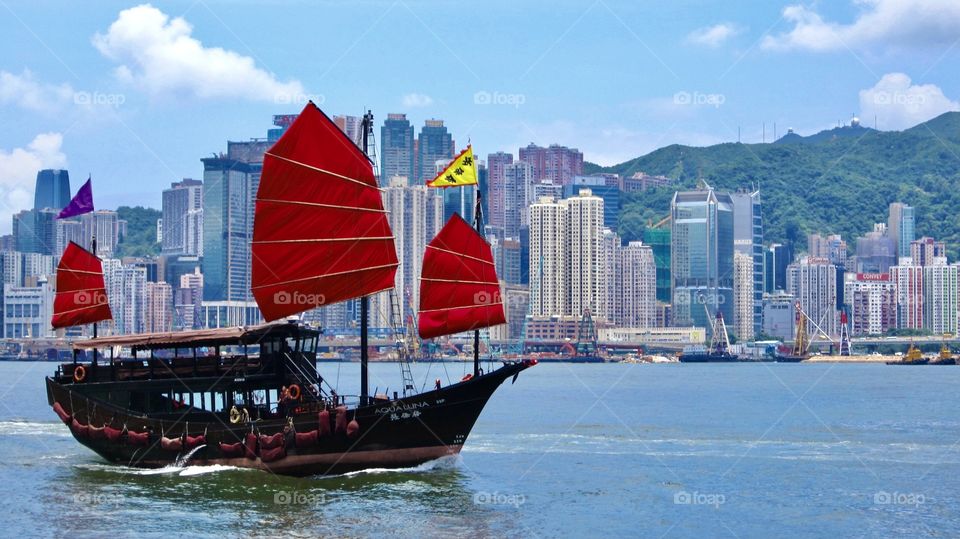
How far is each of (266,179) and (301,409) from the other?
732cm

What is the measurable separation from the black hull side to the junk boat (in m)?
0.04

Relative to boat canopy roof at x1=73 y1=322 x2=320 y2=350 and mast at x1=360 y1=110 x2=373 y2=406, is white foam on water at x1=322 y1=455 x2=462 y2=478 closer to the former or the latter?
mast at x1=360 y1=110 x2=373 y2=406

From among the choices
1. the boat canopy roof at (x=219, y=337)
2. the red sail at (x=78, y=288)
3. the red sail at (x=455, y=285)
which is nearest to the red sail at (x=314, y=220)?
the boat canopy roof at (x=219, y=337)

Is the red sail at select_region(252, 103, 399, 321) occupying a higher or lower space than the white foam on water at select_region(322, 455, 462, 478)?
higher

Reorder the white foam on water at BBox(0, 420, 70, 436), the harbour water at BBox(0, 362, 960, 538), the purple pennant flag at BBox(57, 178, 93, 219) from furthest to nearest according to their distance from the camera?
1. the white foam on water at BBox(0, 420, 70, 436)
2. the purple pennant flag at BBox(57, 178, 93, 219)
3. the harbour water at BBox(0, 362, 960, 538)

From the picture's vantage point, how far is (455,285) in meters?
43.8

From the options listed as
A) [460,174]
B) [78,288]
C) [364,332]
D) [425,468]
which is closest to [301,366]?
[364,332]

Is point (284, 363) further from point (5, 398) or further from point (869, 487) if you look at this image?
point (5, 398)

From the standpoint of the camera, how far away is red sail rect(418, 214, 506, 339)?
1715 inches

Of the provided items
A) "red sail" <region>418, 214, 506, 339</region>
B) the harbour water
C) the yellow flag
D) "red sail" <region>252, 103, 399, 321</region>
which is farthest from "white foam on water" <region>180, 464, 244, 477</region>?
the yellow flag

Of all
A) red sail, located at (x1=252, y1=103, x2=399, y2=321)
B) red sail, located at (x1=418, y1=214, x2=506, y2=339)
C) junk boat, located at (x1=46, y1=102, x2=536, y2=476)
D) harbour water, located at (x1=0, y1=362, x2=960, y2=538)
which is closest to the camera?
harbour water, located at (x1=0, y1=362, x2=960, y2=538)

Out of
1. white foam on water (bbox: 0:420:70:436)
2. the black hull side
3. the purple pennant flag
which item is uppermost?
the purple pennant flag

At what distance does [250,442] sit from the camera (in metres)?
39.6

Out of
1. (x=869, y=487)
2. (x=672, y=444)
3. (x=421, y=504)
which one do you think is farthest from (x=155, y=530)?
(x=672, y=444)
